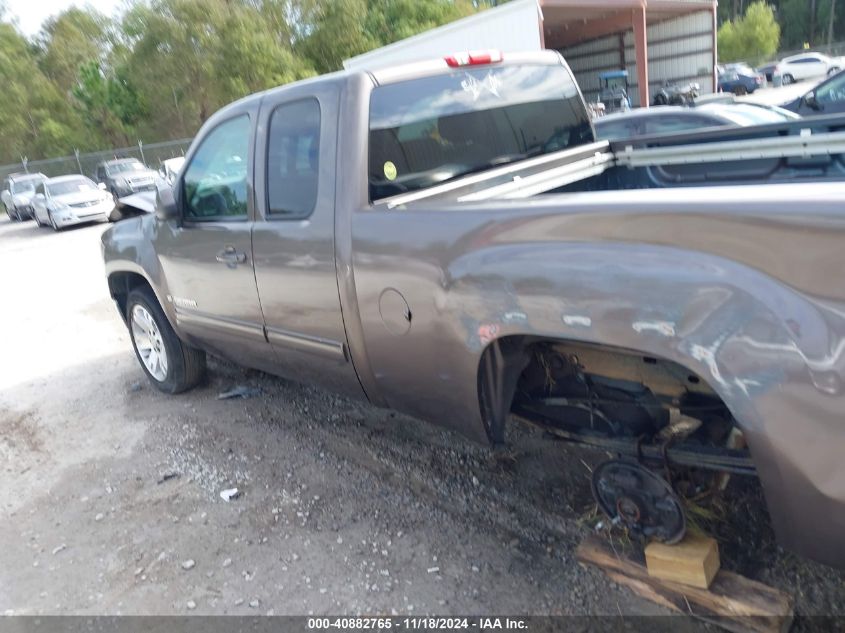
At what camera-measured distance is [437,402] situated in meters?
3.02

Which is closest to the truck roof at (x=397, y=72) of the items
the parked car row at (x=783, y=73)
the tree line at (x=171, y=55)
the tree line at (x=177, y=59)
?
the tree line at (x=177, y=59)

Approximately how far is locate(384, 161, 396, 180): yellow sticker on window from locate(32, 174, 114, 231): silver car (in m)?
17.8

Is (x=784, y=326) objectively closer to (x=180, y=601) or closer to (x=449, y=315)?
(x=449, y=315)

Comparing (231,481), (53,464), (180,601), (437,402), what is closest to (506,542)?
(437,402)

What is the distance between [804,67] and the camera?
38906 mm

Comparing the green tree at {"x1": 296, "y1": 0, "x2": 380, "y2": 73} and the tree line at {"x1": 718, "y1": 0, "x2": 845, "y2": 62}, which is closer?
the green tree at {"x1": 296, "y1": 0, "x2": 380, "y2": 73}

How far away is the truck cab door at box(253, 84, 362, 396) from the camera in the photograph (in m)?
3.25

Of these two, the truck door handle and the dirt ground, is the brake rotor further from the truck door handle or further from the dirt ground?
the truck door handle

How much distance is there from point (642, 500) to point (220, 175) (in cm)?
281

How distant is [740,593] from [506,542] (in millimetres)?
985

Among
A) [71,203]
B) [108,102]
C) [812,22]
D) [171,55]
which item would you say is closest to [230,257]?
[71,203]

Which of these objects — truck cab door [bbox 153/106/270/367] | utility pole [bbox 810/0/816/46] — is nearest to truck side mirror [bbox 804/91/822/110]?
truck cab door [bbox 153/106/270/367]

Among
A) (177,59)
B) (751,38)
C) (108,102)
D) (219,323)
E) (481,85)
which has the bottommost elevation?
(219,323)

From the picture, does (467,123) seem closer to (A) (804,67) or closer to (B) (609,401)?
(B) (609,401)
